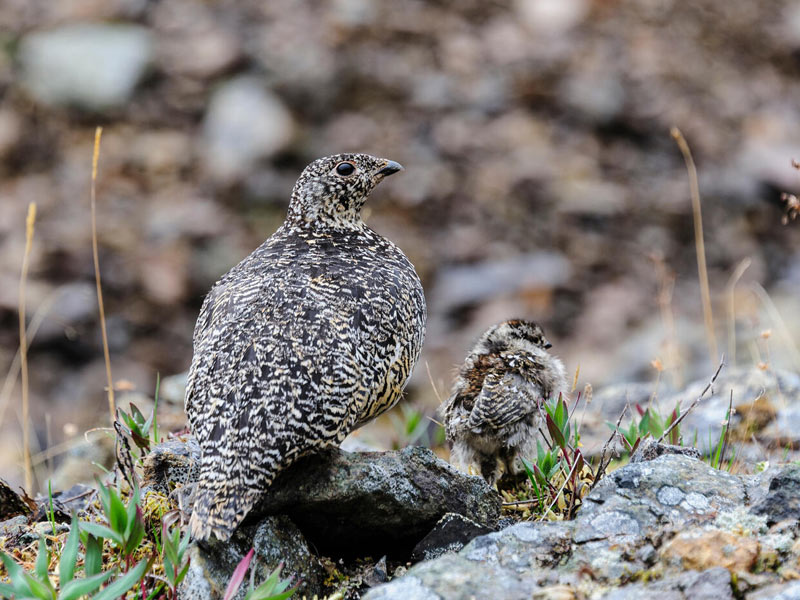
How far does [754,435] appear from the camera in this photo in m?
6.18

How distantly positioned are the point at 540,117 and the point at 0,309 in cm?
818

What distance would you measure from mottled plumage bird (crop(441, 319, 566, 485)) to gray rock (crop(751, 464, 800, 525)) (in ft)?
5.51

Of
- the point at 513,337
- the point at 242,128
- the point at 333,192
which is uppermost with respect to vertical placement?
the point at 242,128

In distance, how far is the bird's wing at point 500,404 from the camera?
213 inches

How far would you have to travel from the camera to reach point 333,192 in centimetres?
611

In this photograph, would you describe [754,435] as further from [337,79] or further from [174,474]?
[337,79]

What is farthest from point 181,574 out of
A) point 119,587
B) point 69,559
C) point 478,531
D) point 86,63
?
point 86,63

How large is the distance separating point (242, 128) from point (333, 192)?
823 centimetres

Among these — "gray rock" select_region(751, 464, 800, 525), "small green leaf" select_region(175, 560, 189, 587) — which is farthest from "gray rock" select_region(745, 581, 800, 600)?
"small green leaf" select_region(175, 560, 189, 587)

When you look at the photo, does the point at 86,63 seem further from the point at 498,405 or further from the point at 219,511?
the point at 219,511

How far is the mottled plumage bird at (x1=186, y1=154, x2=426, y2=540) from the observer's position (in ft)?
13.4

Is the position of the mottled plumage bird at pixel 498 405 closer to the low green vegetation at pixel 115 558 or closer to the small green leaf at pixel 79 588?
the low green vegetation at pixel 115 558

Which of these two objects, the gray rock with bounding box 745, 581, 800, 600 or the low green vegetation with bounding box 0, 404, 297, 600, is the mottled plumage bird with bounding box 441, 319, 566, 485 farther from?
the gray rock with bounding box 745, 581, 800, 600

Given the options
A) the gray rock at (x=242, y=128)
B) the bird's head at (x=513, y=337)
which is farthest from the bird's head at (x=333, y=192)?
the gray rock at (x=242, y=128)
